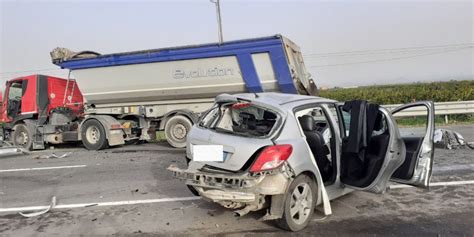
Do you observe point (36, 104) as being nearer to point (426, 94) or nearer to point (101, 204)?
point (101, 204)

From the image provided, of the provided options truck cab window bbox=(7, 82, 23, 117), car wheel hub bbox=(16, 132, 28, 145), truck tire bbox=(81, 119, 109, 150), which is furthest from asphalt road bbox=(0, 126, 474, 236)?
truck cab window bbox=(7, 82, 23, 117)

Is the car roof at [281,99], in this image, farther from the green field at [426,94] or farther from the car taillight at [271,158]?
the green field at [426,94]

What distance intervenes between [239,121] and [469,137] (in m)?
8.65

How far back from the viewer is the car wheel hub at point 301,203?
4.36 metres

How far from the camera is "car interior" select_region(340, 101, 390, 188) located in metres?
4.68

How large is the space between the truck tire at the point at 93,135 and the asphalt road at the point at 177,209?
12.6 feet

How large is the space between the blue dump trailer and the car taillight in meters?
6.38

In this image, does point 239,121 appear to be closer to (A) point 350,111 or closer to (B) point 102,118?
(A) point 350,111

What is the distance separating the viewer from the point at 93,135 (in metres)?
12.4

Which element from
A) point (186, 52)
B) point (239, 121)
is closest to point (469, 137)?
point (186, 52)

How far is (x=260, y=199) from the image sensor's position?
419 centimetres

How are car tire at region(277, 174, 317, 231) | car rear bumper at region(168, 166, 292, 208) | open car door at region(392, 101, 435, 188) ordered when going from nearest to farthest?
car rear bumper at region(168, 166, 292, 208) < car tire at region(277, 174, 317, 231) < open car door at region(392, 101, 435, 188)

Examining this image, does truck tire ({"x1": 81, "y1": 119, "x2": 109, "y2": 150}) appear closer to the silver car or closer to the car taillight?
the silver car

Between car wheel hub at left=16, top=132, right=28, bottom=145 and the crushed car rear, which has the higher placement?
the crushed car rear
